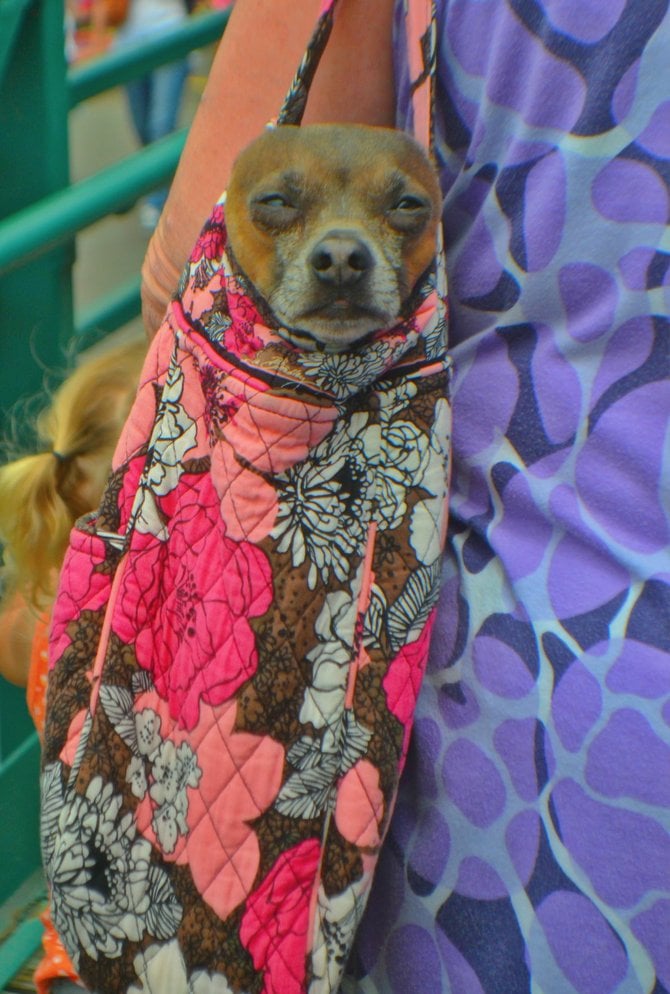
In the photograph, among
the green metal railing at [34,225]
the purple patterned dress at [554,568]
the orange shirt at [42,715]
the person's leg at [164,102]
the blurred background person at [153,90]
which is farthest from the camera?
the person's leg at [164,102]

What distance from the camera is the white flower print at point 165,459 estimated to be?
809 millimetres

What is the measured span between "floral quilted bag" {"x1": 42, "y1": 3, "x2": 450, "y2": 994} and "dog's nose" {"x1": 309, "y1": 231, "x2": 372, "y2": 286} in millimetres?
54

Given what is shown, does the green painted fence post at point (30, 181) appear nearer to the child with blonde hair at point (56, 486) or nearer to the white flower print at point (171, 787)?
the child with blonde hair at point (56, 486)

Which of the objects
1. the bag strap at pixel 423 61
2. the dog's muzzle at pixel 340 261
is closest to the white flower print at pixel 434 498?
the dog's muzzle at pixel 340 261

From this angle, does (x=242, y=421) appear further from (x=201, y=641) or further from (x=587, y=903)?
(x=587, y=903)

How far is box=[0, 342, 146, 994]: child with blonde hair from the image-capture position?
1035 mm

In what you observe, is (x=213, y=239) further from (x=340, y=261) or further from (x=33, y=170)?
(x=33, y=170)

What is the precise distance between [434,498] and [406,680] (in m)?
0.14

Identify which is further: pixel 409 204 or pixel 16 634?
pixel 16 634

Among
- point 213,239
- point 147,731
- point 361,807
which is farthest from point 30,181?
point 361,807

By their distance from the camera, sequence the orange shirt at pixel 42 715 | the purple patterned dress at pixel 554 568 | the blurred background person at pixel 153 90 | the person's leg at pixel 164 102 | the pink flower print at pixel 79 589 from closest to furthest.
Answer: the purple patterned dress at pixel 554 568, the pink flower print at pixel 79 589, the orange shirt at pixel 42 715, the blurred background person at pixel 153 90, the person's leg at pixel 164 102

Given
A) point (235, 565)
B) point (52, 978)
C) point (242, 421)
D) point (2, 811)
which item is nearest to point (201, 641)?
point (235, 565)

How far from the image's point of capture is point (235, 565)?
777 mm

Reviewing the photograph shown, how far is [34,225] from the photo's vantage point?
108 cm
